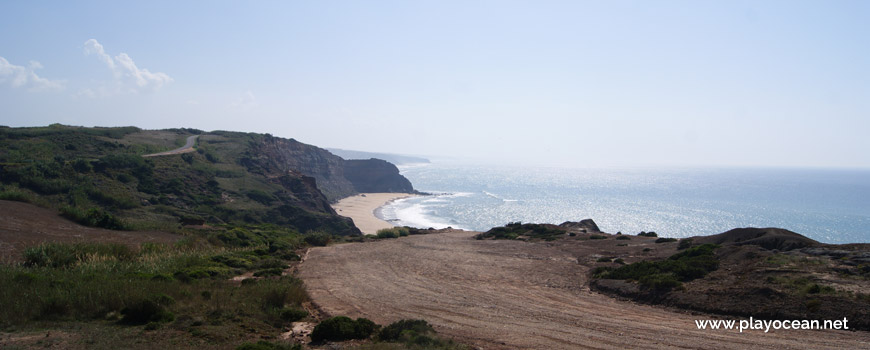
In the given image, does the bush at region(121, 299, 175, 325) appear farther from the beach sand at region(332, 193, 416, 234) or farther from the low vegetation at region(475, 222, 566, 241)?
the beach sand at region(332, 193, 416, 234)

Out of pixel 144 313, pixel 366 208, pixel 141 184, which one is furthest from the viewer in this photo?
pixel 366 208

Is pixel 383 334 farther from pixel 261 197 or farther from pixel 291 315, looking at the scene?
pixel 261 197

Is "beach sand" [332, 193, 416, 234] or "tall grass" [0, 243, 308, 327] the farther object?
"beach sand" [332, 193, 416, 234]

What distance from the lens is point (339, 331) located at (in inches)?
470

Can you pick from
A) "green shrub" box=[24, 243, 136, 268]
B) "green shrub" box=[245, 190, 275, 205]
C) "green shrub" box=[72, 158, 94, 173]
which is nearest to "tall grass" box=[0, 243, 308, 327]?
"green shrub" box=[24, 243, 136, 268]

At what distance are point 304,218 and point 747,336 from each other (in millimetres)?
53846

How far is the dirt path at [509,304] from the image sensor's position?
39.3 ft

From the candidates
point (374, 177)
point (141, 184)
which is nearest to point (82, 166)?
point (141, 184)

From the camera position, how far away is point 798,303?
14219 mm

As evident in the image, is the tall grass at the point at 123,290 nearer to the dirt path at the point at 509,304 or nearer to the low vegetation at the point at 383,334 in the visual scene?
the low vegetation at the point at 383,334

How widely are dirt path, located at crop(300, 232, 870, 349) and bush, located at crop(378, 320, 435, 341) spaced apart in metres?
0.98

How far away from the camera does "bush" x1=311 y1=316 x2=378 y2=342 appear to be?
1183 centimetres

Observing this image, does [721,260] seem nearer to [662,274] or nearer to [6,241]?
[662,274]

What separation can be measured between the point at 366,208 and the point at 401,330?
8601 cm
